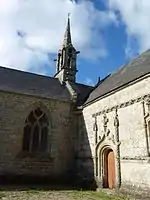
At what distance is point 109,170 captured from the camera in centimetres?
1258

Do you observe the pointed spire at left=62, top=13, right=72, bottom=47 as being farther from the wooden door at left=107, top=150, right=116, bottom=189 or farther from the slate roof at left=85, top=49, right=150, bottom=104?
the wooden door at left=107, top=150, right=116, bottom=189

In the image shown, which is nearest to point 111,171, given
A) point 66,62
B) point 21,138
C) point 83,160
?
point 83,160

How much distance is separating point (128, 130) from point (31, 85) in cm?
853

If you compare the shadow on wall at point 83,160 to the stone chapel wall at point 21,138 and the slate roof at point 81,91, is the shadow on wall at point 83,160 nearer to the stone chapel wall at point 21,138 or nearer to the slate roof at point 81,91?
the stone chapel wall at point 21,138

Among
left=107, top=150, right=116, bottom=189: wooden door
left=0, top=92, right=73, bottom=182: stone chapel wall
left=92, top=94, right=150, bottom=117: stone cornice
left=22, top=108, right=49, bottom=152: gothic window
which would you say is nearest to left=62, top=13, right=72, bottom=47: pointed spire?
left=0, top=92, right=73, bottom=182: stone chapel wall

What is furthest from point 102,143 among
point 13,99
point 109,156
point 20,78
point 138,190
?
point 20,78

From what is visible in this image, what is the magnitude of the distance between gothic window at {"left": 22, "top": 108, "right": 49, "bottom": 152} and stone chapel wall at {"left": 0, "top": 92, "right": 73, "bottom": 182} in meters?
0.36

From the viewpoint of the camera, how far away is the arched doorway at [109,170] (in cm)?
1217

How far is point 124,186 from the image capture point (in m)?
10.8

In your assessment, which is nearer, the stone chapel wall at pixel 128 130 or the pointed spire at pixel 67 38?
the stone chapel wall at pixel 128 130

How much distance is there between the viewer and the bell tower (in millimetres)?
19562

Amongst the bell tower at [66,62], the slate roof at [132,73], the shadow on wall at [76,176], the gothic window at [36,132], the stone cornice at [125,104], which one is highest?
the bell tower at [66,62]

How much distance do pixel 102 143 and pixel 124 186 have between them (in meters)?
2.85

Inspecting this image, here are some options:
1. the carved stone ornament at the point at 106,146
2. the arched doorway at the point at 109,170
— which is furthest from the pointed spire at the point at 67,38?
the arched doorway at the point at 109,170
